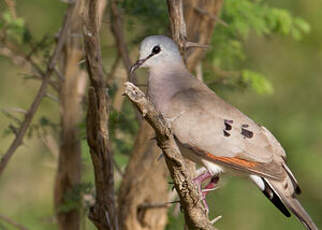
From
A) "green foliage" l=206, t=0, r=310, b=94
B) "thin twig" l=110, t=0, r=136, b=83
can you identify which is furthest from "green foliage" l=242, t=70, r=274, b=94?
"thin twig" l=110, t=0, r=136, b=83

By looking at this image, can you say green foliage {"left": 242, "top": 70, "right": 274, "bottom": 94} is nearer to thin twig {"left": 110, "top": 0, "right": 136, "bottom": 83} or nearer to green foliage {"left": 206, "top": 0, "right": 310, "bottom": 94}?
green foliage {"left": 206, "top": 0, "right": 310, "bottom": 94}

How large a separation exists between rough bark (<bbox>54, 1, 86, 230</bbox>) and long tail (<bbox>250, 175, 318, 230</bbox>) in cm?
267

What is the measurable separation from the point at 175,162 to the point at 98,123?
971 mm

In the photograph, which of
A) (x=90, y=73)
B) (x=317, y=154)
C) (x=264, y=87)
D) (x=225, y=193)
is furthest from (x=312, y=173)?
(x=90, y=73)

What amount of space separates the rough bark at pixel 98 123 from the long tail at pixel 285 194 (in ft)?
3.47

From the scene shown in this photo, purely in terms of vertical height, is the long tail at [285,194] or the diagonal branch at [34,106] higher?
the diagonal branch at [34,106]

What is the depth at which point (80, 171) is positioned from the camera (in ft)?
24.3

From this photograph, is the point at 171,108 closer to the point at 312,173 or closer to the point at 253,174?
the point at 253,174

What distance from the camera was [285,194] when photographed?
4.95m

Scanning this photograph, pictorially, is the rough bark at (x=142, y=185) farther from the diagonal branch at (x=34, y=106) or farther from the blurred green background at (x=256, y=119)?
the blurred green background at (x=256, y=119)

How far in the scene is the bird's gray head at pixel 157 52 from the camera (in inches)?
199

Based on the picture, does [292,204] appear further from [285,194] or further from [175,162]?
[175,162]

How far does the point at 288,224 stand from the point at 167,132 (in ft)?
27.7

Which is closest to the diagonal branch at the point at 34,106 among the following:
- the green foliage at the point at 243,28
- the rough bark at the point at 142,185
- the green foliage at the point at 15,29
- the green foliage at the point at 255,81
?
the green foliage at the point at 15,29
